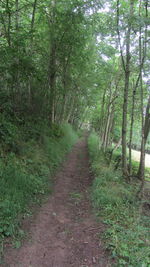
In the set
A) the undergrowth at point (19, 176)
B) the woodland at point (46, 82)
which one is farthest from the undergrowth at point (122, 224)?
the undergrowth at point (19, 176)

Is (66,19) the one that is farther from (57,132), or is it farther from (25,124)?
(57,132)

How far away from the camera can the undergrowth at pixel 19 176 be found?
10.6ft

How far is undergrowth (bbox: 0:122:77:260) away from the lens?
10.6 ft

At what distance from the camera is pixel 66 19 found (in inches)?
287

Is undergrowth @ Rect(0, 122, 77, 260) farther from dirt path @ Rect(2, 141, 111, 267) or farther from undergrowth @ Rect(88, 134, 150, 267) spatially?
undergrowth @ Rect(88, 134, 150, 267)

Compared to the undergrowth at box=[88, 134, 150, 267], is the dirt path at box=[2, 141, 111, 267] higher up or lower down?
lower down

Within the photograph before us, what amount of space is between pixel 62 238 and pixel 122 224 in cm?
143

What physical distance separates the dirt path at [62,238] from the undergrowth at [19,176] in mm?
314

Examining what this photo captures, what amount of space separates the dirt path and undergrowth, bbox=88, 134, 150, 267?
254 millimetres

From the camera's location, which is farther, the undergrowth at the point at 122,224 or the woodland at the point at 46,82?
the woodland at the point at 46,82

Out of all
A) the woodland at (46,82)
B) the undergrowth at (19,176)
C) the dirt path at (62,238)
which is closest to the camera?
the dirt path at (62,238)

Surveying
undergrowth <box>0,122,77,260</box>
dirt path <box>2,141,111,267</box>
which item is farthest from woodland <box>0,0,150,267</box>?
dirt path <box>2,141,111,267</box>

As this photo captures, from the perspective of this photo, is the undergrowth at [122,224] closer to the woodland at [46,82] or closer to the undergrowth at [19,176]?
the woodland at [46,82]

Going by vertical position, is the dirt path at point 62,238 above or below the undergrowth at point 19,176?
below
